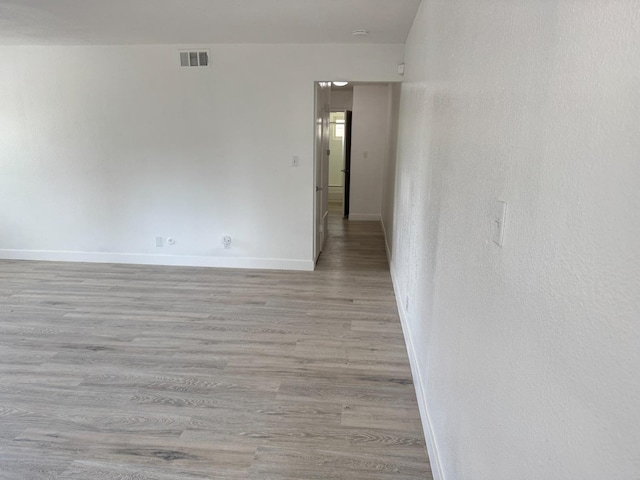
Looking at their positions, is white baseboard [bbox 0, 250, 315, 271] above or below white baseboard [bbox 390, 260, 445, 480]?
below

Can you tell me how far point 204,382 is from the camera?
2.45m

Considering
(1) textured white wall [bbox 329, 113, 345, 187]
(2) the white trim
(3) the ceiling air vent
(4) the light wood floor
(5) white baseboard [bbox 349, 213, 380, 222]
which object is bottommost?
(5) white baseboard [bbox 349, 213, 380, 222]

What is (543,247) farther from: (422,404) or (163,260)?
(163,260)

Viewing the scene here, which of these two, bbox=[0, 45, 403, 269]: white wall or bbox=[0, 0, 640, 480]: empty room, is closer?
bbox=[0, 0, 640, 480]: empty room

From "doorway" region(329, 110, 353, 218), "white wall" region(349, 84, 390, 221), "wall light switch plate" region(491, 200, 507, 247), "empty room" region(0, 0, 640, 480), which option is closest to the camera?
"empty room" region(0, 0, 640, 480)

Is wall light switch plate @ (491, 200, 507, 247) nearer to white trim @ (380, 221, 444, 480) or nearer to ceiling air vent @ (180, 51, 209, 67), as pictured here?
white trim @ (380, 221, 444, 480)

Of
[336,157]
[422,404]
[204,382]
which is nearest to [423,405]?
[422,404]

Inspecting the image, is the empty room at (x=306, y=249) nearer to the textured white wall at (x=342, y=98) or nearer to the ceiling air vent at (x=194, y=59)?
the ceiling air vent at (x=194, y=59)

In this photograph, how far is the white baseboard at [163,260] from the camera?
184 inches

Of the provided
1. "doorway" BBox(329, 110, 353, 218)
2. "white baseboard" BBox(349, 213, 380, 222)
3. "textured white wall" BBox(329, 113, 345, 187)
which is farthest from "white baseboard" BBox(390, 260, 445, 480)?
"textured white wall" BBox(329, 113, 345, 187)

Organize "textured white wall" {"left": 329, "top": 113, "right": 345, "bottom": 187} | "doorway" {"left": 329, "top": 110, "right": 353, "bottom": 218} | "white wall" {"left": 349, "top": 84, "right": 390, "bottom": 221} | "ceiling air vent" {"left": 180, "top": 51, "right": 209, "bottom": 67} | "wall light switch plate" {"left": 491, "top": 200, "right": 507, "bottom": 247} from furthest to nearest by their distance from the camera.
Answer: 1. "textured white wall" {"left": 329, "top": 113, "right": 345, "bottom": 187}
2. "doorway" {"left": 329, "top": 110, "right": 353, "bottom": 218}
3. "white wall" {"left": 349, "top": 84, "right": 390, "bottom": 221}
4. "ceiling air vent" {"left": 180, "top": 51, "right": 209, "bottom": 67}
5. "wall light switch plate" {"left": 491, "top": 200, "right": 507, "bottom": 247}

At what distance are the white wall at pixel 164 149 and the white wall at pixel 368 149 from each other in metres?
3.28

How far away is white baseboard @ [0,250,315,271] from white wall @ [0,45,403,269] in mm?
13

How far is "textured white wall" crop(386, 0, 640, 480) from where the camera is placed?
1.93 ft
